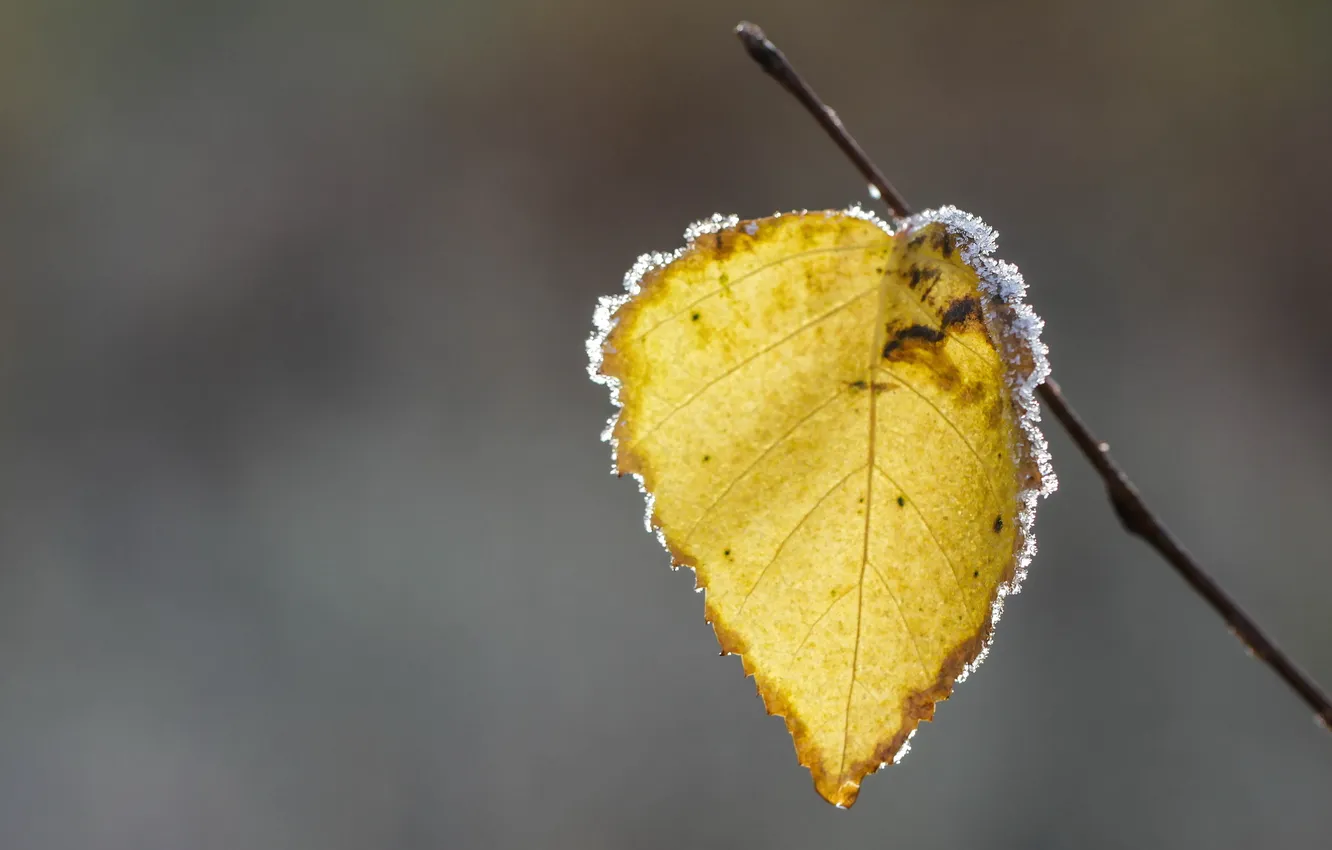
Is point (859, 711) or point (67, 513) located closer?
point (859, 711)

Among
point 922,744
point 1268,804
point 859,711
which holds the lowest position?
point 1268,804

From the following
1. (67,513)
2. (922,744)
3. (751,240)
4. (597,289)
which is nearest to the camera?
(751,240)

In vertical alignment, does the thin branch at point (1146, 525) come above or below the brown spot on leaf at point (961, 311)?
below

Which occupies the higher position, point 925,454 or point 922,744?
point 925,454

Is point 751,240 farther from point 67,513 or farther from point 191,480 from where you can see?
point 67,513

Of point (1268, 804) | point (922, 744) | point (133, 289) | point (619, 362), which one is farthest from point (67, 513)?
point (1268, 804)

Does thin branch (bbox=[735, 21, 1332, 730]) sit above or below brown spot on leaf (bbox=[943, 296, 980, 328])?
below

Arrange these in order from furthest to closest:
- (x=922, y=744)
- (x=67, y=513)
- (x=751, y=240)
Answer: (x=67, y=513) < (x=922, y=744) < (x=751, y=240)
